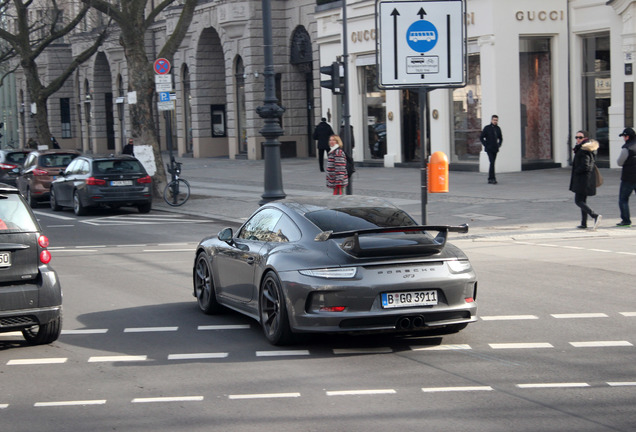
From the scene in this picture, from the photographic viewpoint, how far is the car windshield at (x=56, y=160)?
28141 millimetres

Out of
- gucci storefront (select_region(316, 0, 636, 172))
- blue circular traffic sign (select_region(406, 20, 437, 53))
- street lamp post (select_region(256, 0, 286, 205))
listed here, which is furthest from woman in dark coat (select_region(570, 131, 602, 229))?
gucci storefront (select_region(316, 0, 636, 172))

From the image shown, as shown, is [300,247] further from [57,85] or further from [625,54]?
[57,85]

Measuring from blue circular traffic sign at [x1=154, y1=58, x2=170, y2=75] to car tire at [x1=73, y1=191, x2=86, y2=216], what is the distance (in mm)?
4031

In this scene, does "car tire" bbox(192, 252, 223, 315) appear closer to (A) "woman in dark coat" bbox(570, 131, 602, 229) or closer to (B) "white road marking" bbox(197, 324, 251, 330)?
(B) "white road marking" bbox(197, 324, 251, 330)

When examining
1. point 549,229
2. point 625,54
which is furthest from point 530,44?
point 549,229

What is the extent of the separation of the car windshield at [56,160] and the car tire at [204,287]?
18.2 meters

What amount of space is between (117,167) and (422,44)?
1065cm

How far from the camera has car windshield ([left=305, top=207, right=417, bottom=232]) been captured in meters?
8.95

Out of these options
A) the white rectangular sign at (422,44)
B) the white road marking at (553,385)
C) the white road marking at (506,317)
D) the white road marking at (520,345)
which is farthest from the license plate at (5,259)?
the white rectangular sign at (422,44)

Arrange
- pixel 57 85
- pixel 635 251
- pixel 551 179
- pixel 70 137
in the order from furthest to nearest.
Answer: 1. pixel 70 137
2. pixel 57 85
3. pixel 551 179
4. pixel 635 251

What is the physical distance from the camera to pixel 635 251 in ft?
48.3

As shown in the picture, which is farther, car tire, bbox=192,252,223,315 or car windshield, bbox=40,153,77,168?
car windshield, bbox=40,153,77,168

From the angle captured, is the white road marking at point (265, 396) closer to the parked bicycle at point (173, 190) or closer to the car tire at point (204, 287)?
the car tire at point (204, 287)

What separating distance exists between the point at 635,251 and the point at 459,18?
461cm
